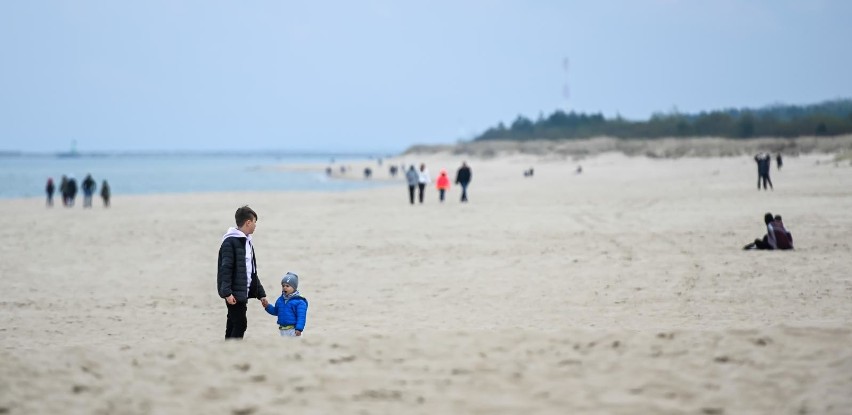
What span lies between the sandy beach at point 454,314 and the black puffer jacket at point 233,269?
21.2 inches

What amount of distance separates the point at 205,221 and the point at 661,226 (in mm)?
13545

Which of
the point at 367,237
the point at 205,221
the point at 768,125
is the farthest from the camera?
the point at 768,125

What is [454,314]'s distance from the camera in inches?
418

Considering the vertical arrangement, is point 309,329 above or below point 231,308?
below

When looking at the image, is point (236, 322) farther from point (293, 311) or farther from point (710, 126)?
point (710, 126)

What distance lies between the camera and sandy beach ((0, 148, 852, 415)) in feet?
18.5

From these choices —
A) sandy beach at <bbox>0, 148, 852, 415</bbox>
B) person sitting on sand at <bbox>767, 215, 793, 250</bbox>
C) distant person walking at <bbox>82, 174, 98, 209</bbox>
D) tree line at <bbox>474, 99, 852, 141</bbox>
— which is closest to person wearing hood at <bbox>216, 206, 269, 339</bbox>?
sandy beach at <bbox>0, 148, 852, 415</bbox>

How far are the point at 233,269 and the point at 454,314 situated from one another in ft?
13.1

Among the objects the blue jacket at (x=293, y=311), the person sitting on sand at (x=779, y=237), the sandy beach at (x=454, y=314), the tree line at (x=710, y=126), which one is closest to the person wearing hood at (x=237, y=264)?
the blue jacket at (x=293, y=311)

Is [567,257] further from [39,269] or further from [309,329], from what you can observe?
[39,269]

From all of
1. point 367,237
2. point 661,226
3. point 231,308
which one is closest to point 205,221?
point 367,237

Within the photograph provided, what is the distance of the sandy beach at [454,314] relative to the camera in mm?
5633

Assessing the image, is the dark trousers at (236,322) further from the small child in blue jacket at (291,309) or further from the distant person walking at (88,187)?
the distant person walking at (88,187)

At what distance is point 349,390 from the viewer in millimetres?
5785
